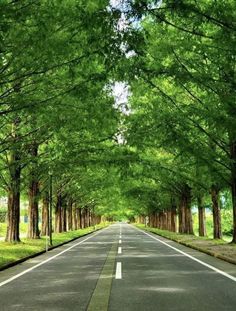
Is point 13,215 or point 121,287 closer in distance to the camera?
point 121,287

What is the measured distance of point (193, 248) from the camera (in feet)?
76.1

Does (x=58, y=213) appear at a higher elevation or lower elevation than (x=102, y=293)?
higher

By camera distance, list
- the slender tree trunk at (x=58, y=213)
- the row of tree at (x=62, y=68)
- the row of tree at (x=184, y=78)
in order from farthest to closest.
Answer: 1. the slender tree trunk at (x=58, y=213)
2. the row of tree at (x=184, y=78)
3. the row of tree at (x=62, y=68)

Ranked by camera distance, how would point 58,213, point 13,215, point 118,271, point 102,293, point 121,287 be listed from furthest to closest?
point 58,213, point 13,215, point 118,271, point 121,287, point 102,293

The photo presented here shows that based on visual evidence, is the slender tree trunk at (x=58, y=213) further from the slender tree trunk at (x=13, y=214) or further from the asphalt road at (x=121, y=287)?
the asphalt road at (x=121, y=287)

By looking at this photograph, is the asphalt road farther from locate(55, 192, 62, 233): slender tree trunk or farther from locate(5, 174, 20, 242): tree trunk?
locate(55, 192, 62, 233): slender tree trunk

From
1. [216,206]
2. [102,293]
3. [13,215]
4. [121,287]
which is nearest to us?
[102,293]

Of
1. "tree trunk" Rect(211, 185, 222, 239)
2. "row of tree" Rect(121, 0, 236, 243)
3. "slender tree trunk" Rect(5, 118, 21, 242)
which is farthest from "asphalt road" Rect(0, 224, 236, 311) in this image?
"tree trunk" Rect(211, 185, 222, 239)

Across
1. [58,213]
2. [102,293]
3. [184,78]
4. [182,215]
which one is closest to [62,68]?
[184,78]

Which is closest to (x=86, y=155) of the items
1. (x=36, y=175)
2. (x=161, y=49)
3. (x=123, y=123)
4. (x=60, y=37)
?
(x=123, y=123)

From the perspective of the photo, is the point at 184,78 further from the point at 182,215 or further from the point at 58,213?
the point at 58,213

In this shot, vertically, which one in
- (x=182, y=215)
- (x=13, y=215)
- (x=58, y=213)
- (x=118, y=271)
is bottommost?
(x=118, y=271)

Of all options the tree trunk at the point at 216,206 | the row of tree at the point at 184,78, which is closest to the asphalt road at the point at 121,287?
the row of tree at the point at 184,78

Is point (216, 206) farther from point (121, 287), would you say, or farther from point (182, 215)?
point (121, 287)
